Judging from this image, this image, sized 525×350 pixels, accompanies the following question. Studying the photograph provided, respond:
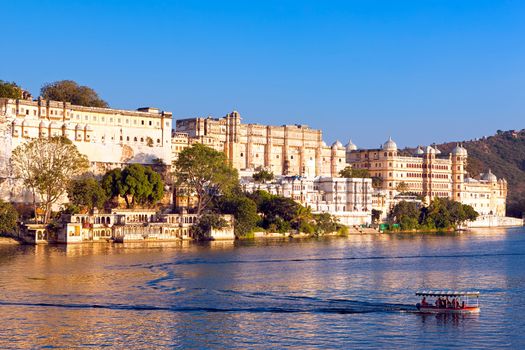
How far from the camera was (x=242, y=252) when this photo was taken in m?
50.2

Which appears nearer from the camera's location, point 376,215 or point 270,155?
point 376,215

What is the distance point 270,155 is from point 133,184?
29.2 meters

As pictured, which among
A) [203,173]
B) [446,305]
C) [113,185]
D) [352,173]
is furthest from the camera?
[352,173]

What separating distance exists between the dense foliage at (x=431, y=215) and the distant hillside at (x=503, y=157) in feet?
119

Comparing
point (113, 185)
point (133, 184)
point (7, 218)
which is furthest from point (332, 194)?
point (7, 218)

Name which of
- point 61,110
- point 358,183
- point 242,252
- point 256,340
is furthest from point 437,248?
point 256,340

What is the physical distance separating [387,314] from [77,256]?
72.6 ft

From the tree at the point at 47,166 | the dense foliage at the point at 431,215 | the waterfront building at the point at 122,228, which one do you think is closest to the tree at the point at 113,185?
the waterfront building at the point at 122,228

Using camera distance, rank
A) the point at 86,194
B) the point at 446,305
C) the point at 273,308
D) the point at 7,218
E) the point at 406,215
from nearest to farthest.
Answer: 1. the point at 446,305
2. the point at 273,308
3. the point at 7,218
4. the point at 86,194
5. the point at 406,215

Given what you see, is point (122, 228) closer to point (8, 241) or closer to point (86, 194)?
point (86, 194)

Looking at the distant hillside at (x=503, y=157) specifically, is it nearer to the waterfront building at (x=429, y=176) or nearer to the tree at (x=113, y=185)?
the waterfront building at (x=429, y=176)

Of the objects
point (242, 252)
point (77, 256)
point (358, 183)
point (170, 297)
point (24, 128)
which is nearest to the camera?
point (170, 297)

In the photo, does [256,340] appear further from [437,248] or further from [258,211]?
[258,211]

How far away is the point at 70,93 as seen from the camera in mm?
76125
